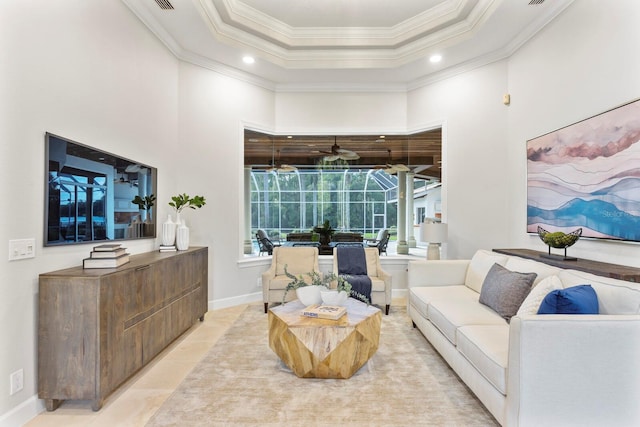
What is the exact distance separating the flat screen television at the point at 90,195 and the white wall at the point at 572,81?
171 inches

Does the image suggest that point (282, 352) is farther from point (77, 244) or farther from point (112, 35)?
point (112, 35)

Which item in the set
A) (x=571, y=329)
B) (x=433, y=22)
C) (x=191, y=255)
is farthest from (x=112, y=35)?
(x=571, y=329)

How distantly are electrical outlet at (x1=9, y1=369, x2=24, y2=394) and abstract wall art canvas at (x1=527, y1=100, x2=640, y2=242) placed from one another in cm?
443

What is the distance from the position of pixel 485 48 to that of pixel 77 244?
4976mm

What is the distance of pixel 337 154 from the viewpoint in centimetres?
584

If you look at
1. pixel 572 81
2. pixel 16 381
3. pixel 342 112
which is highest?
pixel 342 112

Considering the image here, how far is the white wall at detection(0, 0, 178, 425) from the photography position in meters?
2.08

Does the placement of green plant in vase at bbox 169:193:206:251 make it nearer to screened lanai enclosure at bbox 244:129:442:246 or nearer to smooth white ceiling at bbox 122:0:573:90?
screened lanai enclosure at bbox 244:129:442:246

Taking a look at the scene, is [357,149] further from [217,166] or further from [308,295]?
[308,295]

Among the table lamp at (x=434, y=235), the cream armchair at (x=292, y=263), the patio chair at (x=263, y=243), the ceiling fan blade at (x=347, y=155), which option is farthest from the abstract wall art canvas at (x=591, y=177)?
the patio chair at (x=263, y=243)

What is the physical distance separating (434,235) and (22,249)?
423 cm

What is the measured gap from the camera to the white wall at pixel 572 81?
2.72 m

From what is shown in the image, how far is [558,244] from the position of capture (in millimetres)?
3111

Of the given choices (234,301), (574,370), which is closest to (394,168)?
(234,301)
